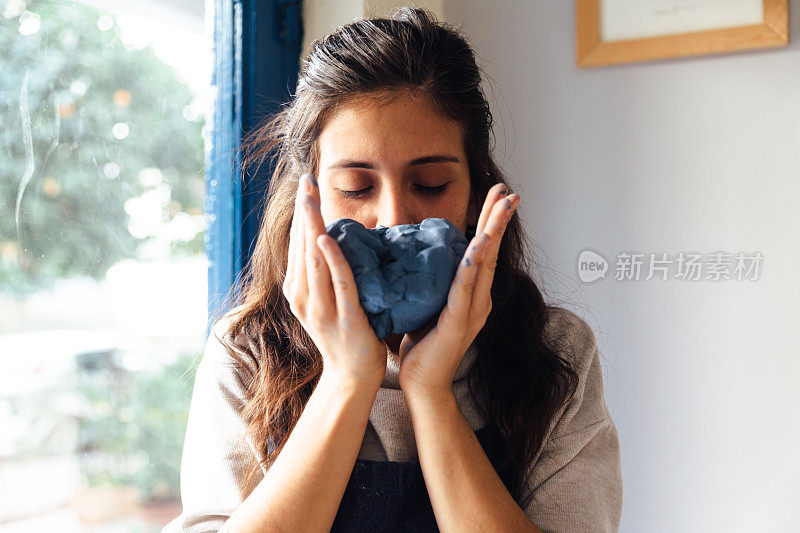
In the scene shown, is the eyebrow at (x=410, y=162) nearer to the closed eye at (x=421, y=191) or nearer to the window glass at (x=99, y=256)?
the closed eye at (x=421, y=191)

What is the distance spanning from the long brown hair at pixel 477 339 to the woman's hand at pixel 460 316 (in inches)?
7.4

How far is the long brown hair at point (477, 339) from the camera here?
1.02 meters

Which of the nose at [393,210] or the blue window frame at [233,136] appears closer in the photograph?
the nose at [393,210]

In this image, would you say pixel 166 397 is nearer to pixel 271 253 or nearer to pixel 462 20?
pixel 271 253

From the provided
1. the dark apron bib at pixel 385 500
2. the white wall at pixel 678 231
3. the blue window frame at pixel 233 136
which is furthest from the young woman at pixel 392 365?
the white wall at pixel 678 231

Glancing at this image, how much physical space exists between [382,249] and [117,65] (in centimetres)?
70

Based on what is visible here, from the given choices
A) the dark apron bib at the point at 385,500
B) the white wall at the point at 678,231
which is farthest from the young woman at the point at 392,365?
the white wall at the point at 678,231

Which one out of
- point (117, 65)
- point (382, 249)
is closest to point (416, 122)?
point (382, 249)

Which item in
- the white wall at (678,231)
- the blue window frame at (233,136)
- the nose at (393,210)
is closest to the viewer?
the nose at (393,210)

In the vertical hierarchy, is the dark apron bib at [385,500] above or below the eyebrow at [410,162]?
below

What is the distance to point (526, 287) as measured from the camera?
1.20 m

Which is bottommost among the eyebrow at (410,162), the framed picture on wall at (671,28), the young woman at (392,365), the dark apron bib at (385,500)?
the dark apron bib at (385,500)

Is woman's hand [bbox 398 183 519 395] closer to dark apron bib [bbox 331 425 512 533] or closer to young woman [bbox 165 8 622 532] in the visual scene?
young woman [bbox 165 8 622 532]

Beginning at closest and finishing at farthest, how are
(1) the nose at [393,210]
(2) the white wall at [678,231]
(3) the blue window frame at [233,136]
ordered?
(1) the nose at [393,210]
(3) the blue window frame at [233,136]
(2) the white wall at [678,231]
